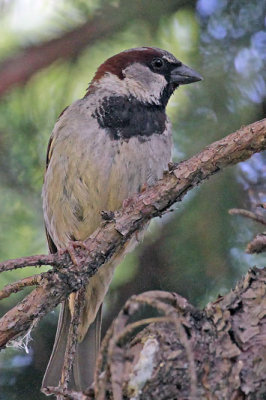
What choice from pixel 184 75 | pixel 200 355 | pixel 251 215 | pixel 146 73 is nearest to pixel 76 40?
pixel 146 73

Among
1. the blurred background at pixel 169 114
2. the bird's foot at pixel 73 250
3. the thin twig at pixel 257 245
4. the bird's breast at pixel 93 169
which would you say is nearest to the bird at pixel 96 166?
the bird's breast at pixel 93 169

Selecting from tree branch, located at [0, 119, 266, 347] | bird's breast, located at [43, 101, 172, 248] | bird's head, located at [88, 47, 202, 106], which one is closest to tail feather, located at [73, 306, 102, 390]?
bird's breast, located at [43, 101, 172, 248]

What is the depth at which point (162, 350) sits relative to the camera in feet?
3.00

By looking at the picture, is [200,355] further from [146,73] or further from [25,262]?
[146,73]

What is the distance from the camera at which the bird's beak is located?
73.2 inches

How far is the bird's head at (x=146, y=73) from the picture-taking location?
187 centimetres

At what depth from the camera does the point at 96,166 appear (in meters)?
1.67

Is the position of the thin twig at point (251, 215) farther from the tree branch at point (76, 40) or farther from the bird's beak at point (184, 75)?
the tree branch at point (76, 40)

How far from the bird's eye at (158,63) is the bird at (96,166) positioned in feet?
0.25

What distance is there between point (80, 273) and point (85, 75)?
92 centimetres

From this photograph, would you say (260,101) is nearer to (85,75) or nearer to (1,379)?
(85,75)

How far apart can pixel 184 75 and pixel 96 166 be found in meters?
0.44

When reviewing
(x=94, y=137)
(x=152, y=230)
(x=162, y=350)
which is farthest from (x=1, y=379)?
(x=162, y=350)

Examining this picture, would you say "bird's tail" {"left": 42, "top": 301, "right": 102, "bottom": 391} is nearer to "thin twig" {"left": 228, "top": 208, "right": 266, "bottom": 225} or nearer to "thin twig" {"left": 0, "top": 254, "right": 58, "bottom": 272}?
"thin twig" {"left": 0, "top": 254, "right": 58, "bottom": 272}
